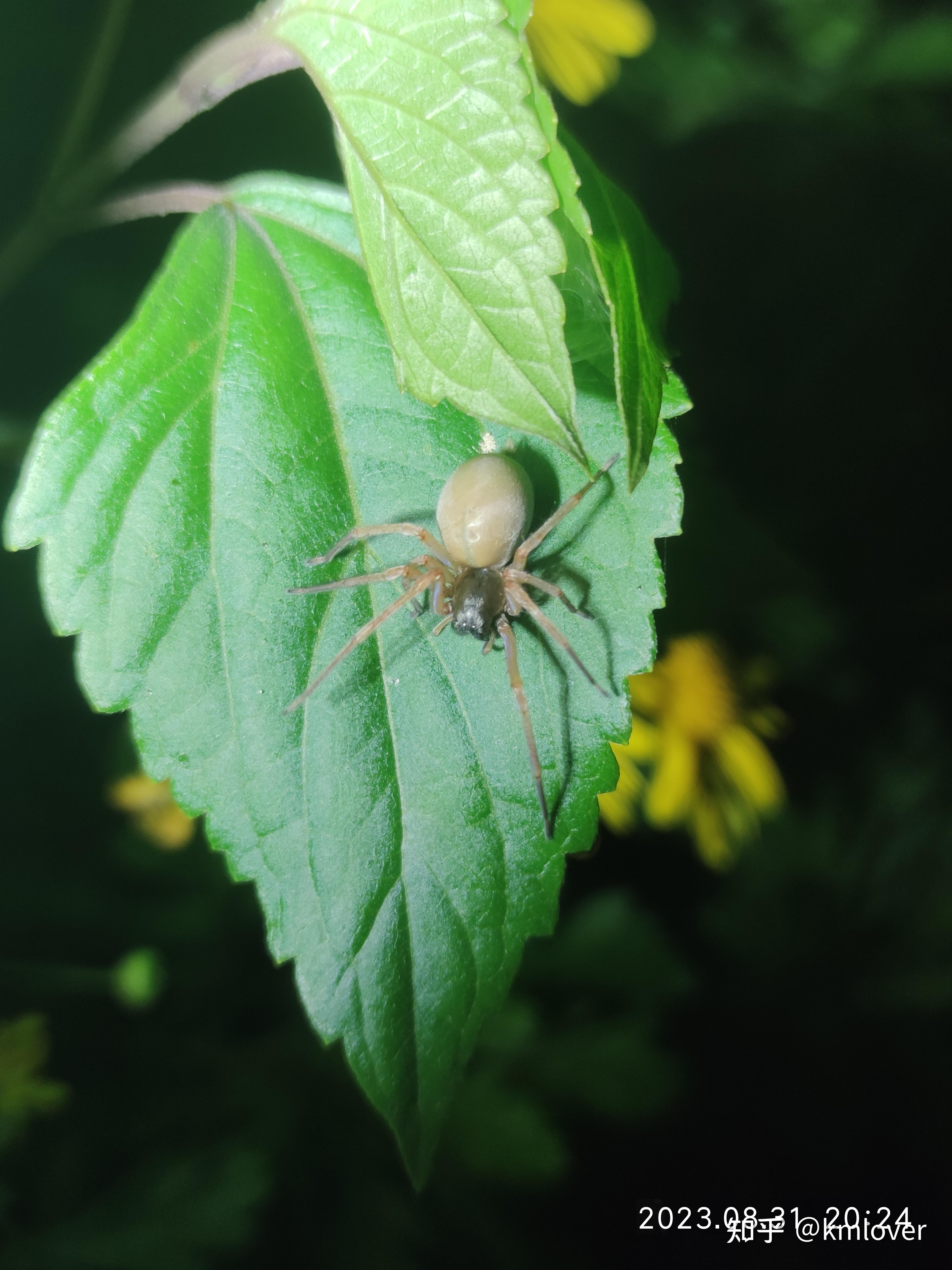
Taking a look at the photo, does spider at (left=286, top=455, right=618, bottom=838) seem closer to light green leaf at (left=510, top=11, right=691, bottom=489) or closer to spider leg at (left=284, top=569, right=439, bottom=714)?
spider leg at (left=284, top=569, right=439, bottom=714)

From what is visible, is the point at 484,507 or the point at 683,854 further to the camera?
the point at 683,854

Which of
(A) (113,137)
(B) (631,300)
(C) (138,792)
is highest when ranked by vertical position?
(A) (113,137)

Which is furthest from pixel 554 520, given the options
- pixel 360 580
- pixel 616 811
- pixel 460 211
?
pixel 616 811

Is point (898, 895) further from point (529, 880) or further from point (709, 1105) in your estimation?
point (529, 880)

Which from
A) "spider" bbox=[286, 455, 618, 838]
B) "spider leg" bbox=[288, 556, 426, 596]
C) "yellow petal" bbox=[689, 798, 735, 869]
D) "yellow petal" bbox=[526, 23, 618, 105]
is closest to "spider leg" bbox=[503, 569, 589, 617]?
"spider" bbox=[286, 455, 618, 838]

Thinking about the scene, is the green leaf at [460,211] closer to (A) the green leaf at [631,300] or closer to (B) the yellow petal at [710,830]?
(A) the green leaf at [631,300]

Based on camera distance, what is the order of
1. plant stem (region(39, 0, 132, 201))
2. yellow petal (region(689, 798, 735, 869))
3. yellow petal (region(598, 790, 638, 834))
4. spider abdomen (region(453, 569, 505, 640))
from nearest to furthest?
spider abdomen (region(453, 569, 505, 640)) < plant stem (region(39, 0, 132, 201)) < yellow petal (region(598, 790, 638, 834)) < yellow petal (region(689, 798, 735, 869))

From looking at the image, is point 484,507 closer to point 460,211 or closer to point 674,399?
point 674,399
